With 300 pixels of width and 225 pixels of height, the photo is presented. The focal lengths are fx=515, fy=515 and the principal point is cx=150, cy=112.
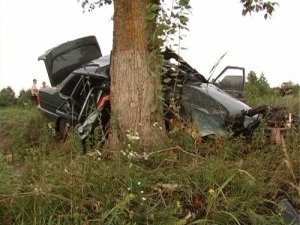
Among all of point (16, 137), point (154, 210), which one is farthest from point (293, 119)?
point (16, 137)

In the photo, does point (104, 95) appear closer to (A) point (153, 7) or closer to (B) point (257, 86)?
(A) point (153, 7)

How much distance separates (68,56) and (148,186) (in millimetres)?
5350

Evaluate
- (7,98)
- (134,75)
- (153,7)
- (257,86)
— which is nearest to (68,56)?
(134,75)

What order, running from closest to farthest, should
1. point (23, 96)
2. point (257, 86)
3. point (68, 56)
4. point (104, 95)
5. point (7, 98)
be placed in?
1. point (104, 95)
2. point (68, 56)
3. point (257, 86)
4. point (7, 98)
5. point (23, 96)

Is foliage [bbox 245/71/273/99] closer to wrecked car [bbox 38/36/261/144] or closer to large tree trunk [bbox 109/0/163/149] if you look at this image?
wrecked car [bbox 38/36/261/144]

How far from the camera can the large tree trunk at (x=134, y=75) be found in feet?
19.0

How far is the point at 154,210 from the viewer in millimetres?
4035

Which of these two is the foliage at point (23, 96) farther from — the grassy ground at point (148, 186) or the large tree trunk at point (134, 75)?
the grassy ground at point (148, 186)

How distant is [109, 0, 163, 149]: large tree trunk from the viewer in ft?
19.0

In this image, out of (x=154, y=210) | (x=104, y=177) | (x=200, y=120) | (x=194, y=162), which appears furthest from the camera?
(x=200, y=120)

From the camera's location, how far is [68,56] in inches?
361

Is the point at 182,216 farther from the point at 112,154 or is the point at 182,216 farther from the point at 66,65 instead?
the point at 66,65

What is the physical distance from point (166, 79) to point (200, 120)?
76 cm

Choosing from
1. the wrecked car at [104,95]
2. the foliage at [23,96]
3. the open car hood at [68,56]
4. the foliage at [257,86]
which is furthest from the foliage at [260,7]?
the foliage at [23,96]
